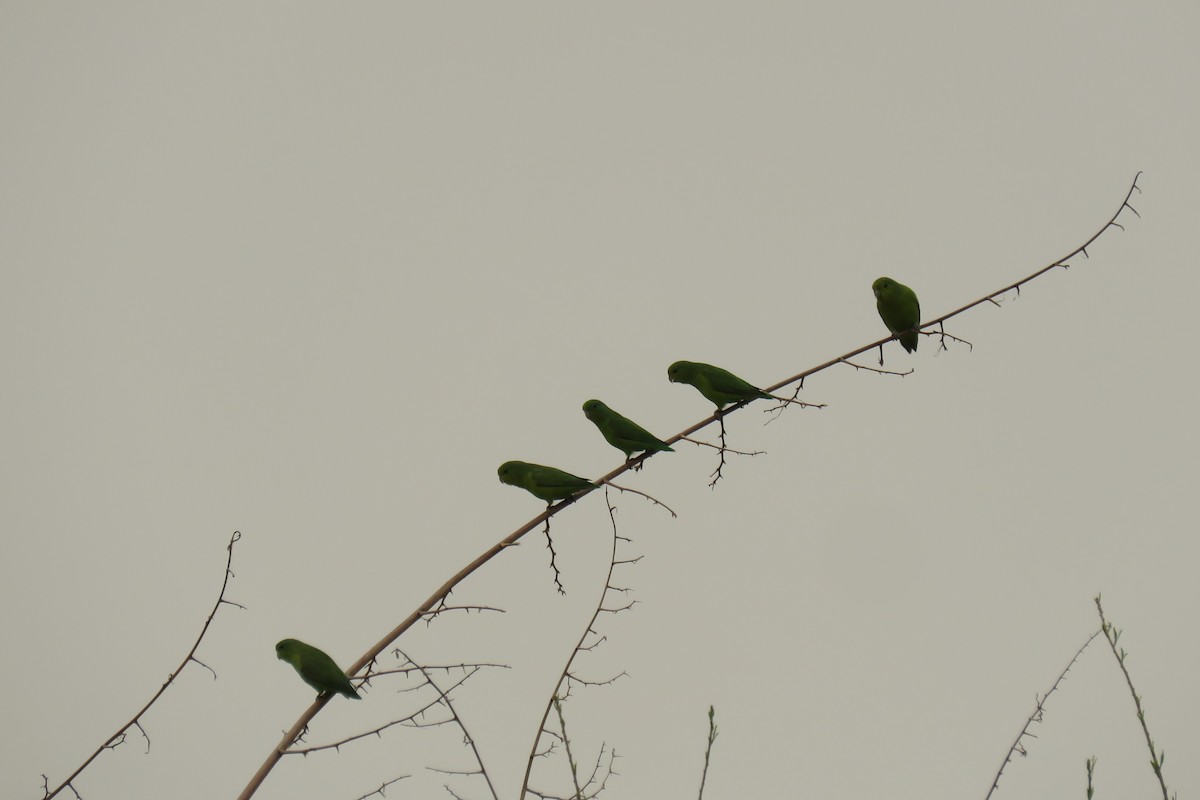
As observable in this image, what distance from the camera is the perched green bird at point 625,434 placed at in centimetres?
574

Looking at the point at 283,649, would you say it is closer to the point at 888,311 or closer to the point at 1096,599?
the point at 1096,599

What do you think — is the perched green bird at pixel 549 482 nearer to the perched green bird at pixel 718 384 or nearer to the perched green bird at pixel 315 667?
the perched green bird at pixel 718 384

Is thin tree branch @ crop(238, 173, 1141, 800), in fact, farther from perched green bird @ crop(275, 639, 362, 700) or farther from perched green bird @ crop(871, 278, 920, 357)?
perched green bird @ crop(871, 278, 920, 357)

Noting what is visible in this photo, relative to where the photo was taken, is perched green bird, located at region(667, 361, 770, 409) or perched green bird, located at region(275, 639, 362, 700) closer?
perched green bird, located at region(275, 639, 362, 700)

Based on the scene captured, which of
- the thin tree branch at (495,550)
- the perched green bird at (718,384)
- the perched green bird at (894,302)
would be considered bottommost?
the thin tree branch at (495,550)

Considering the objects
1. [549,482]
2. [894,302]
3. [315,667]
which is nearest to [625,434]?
[549,482]

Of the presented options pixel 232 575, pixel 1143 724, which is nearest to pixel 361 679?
pixel 232 575

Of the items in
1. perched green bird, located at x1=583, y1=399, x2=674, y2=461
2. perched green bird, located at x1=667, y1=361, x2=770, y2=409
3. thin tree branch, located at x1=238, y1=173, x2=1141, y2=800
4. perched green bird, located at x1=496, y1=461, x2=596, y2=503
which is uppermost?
perched green bird, located at x1=667, y1=361, x2=770, y2=409

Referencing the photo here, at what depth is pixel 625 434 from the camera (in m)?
5.95

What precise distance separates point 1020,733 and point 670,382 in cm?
333

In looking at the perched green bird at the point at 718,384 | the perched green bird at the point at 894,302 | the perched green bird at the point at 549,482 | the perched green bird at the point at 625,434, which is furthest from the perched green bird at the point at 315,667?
the perched green bird at the point at 894,302

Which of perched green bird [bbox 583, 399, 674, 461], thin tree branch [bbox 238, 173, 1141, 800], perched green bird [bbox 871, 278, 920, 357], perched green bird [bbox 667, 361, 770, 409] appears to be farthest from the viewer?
perched green bird [bbox 871, 278, 920, 357]

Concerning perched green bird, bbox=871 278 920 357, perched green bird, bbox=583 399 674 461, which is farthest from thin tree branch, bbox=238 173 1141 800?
perched green bird, bbox=871 278 920 357

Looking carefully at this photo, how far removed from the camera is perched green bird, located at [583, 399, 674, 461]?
5742 millimetres
